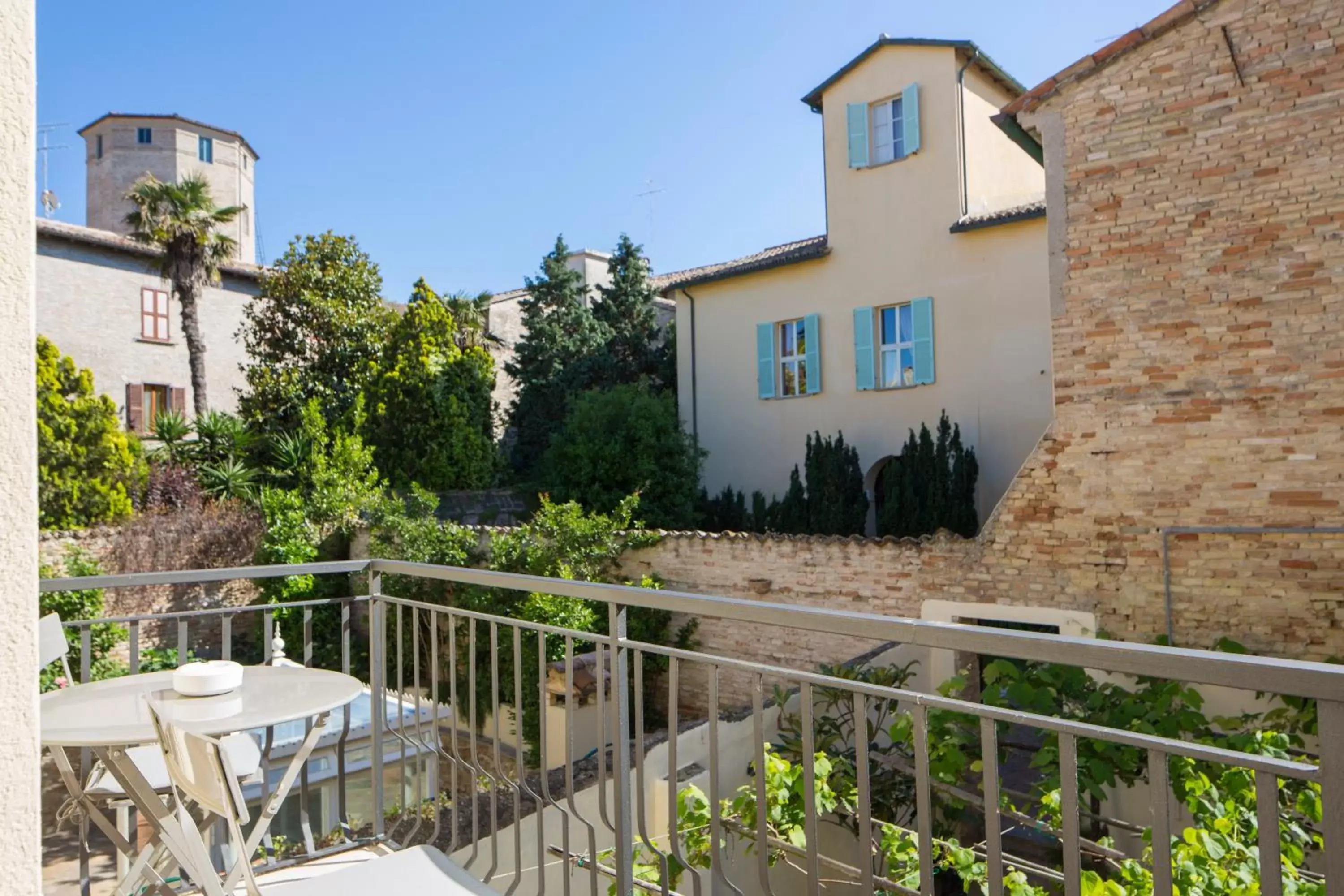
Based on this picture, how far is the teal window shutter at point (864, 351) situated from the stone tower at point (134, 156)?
23463mm

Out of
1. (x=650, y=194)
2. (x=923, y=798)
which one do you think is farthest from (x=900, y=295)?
(x=923, y=798)

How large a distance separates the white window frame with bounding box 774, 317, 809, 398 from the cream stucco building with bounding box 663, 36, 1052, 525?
0.03 meters

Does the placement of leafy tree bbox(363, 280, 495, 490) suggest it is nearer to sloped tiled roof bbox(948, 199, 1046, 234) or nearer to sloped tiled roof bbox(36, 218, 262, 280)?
sloped tiled roof bbox(36, 218, 262, 280)

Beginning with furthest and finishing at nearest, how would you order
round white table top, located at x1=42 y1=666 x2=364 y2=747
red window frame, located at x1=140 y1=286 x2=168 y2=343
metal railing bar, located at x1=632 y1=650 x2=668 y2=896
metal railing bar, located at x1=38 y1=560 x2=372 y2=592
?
1. red window frame, located at x1=140 y1=286 x2=168 y2=343
2. metal railing bar, located at x1=38 y1=560 x2=372 y2=592
3. metal railing bar, located at x1=632 y1=650 x2=668 y2=896
4. round white table top, located at x1=42 y1=666 x2=364 y2=747

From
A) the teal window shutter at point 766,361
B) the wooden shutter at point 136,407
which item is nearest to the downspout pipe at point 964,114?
the teal window shutter at point 766,361

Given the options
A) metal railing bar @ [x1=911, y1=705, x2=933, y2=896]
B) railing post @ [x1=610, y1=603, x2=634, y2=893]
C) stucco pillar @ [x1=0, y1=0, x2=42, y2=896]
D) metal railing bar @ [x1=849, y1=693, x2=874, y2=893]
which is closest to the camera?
stucco pillar @ [x1=0, y1=0, x2=42, y2=896]

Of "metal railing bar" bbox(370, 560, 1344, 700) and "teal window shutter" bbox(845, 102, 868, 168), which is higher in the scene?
"teal window shutter" bbox(845, 102, 868, 168)

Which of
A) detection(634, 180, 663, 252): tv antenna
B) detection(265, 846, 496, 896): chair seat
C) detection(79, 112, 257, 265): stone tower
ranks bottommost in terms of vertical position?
detection(265, 846, 496, 896): chair seat

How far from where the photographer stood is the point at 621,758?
2451 mm

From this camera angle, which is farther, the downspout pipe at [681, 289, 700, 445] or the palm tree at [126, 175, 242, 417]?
the palm tree at [126, 175, 242, 417]

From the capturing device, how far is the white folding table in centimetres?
217

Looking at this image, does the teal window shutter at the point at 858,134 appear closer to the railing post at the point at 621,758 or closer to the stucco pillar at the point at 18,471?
the railing post at the point at 621,758

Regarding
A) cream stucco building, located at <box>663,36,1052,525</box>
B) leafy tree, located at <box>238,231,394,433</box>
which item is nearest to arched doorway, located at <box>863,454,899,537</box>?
cream stucco building, located at <box>663,36,1052,525</box>

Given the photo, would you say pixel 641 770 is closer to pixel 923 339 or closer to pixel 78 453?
pixel 923 339
